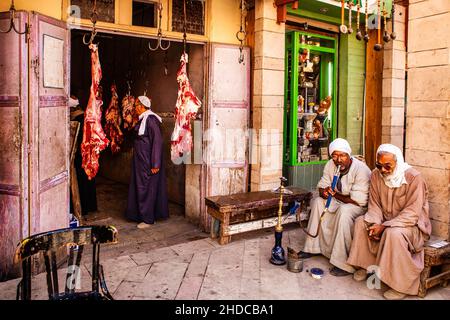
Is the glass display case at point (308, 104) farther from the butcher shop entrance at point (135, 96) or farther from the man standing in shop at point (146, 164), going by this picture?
the man standing in shop at point (146, 164)

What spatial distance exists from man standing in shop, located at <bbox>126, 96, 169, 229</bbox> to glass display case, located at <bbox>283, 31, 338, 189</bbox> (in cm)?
284

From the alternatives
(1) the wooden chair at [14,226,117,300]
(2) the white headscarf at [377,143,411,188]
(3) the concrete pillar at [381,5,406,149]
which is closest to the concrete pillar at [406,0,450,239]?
(2) the white headscarf at [377,143,411,188]

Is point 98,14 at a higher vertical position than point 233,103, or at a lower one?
higher

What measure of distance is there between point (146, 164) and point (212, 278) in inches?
121

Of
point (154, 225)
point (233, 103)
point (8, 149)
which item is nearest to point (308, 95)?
point (233, 103)

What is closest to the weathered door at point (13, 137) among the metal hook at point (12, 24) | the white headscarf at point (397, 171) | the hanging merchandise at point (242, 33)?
the metal hook at point (12, 24)

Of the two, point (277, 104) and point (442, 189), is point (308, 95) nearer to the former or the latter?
point (277, 104)

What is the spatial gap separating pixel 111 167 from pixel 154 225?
499 cm

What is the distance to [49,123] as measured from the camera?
5.25 metres

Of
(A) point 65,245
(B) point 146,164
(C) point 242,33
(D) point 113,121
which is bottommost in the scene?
(A) point 65,245

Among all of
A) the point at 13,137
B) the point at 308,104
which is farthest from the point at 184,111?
the point at 308,104

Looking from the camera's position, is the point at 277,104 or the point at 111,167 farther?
the point at 111,167

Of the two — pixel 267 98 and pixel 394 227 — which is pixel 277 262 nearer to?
pixel 394 227

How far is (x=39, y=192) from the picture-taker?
5070 millimetres
